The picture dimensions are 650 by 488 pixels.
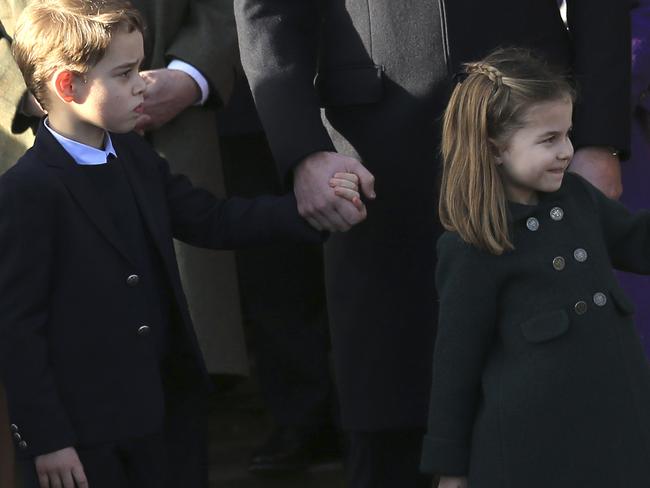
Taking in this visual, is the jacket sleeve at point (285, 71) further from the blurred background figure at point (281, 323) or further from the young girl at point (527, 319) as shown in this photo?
the blurred background figure at point (281, 323)

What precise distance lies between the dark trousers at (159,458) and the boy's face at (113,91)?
62cm

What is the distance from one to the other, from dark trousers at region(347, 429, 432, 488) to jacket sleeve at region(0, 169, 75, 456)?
0.74m

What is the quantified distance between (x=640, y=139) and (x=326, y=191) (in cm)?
95

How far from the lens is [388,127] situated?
133 inches

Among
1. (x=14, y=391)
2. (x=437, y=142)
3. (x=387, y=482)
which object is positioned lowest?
(x=387, y=482)

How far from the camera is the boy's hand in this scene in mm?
3082

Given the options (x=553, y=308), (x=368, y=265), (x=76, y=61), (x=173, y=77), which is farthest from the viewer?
(x=173, y=77)

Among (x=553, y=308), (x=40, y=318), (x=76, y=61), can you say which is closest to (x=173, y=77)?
(x=76, y=61)

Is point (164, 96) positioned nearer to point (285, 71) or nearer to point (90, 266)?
point (285, 71)

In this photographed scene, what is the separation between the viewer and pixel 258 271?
4613mm

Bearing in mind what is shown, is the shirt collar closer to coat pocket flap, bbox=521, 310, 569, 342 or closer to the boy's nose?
the boy's nose

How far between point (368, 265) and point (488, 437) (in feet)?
2.05

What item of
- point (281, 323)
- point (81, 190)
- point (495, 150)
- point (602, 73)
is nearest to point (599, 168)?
point (602, 73)

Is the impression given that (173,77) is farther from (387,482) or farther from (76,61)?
(387,482)
